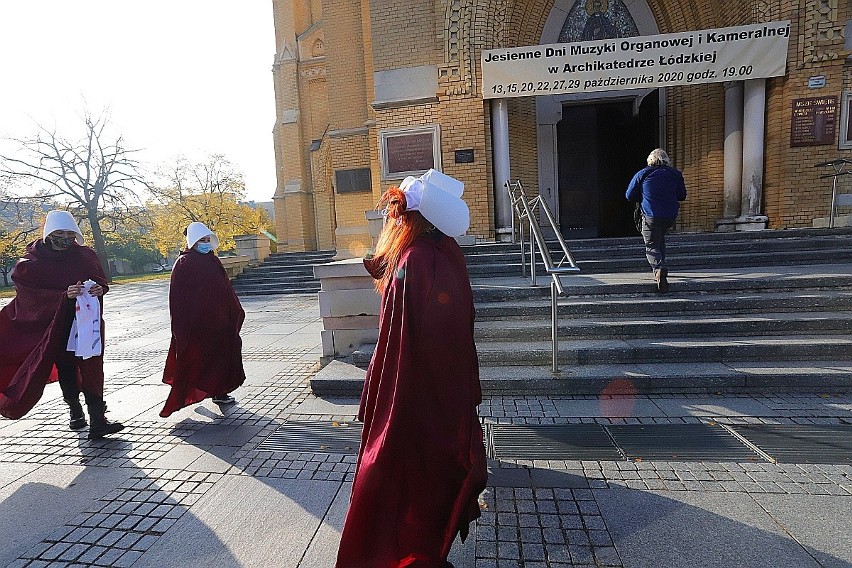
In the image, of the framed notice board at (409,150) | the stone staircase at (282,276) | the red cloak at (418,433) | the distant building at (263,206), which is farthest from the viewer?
the distant building at (263,206)

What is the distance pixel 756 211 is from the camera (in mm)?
9211

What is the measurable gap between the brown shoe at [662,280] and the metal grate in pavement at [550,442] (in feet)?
9.40

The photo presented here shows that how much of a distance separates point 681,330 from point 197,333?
5.20m

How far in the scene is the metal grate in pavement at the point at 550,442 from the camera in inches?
128

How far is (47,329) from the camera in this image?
13.3 ft

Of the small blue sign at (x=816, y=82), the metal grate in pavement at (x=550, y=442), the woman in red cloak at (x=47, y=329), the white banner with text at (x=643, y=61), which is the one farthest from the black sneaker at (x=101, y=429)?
the small blue sign at (x=816, y=82)

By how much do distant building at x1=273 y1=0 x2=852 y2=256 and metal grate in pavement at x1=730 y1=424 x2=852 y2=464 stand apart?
668cm

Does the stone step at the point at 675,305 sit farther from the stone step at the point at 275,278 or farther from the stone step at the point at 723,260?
the stone step at the point at 275,278

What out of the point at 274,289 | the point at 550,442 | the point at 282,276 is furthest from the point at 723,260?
the point at 282,276

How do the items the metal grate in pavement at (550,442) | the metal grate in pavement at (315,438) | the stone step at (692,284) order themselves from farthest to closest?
the stone step at (692,284) < the metal grate in pavement at (315,438) < the metal grate in pavement at (550,442)

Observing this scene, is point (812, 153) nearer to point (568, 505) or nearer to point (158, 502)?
point (568, 505)

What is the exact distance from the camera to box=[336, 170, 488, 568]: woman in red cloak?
1914 mm

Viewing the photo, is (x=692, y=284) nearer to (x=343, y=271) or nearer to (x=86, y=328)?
(x=343, y=271)

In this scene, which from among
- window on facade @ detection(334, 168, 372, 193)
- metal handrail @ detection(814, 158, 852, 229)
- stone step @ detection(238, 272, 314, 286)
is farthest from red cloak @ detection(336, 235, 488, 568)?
stone step @ detection(238, 272, 314, 286)
